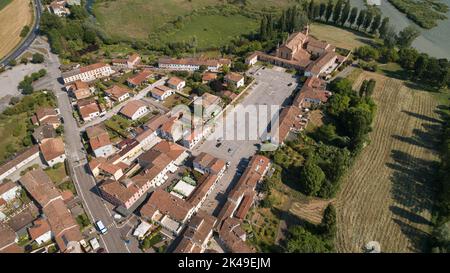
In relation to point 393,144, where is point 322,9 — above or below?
above

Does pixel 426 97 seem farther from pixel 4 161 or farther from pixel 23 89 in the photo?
pixel 23 89

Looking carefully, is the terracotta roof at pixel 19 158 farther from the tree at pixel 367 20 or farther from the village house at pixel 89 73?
the tree at pixel 367 20

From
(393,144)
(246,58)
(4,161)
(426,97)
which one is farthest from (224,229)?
(426,97)

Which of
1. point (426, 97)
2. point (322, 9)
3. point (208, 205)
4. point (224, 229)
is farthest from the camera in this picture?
point (322, 9)

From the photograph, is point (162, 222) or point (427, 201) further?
point (427, 201)

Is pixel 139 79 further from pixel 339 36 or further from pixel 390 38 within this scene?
pixel 390 38

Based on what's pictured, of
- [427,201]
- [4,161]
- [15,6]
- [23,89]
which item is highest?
[15,6]

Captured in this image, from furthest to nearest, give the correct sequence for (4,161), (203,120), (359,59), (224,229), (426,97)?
(359,59)
(426,97)
(203,120)
(4,161)
(224,229)
